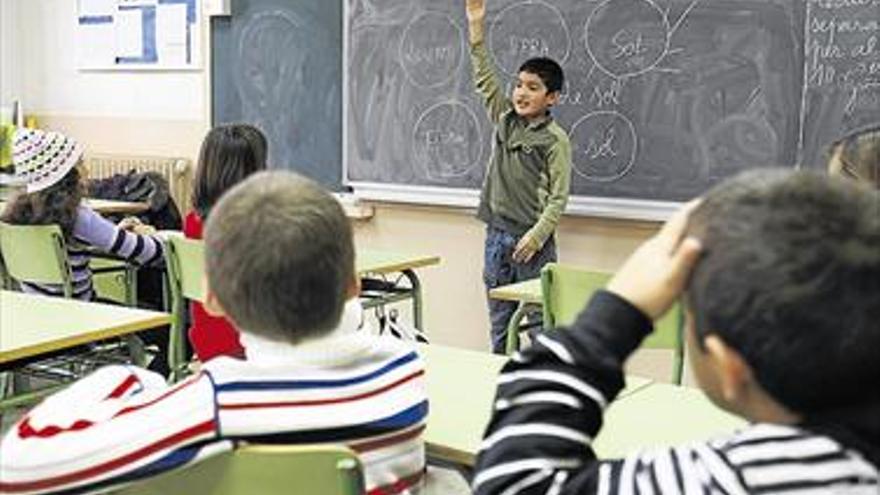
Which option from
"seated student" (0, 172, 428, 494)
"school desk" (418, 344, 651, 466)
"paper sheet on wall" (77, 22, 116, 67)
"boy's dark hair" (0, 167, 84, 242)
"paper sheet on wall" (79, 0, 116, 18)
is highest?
"paper sheet on wall" (79, 0, 116, 18)

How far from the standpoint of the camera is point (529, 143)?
4207 millimetres

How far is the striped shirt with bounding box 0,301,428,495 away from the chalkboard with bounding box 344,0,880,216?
9.21 feet

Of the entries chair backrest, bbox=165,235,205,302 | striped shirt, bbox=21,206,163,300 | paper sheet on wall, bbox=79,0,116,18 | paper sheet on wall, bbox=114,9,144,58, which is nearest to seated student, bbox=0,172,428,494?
chair backrest, bbox=165,235,205,302

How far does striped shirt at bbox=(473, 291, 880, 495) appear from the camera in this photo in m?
0.92

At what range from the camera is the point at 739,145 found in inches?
156

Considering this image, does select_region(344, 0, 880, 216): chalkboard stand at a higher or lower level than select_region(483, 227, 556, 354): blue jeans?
higher

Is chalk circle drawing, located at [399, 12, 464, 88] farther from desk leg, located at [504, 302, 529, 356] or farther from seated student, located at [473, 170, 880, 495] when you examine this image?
seated student, located at [473, 170, 880, 495]

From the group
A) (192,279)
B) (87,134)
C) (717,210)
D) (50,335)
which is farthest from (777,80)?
(87,134)

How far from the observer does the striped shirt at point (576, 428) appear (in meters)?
0.92

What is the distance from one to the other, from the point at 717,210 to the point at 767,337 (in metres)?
0.12

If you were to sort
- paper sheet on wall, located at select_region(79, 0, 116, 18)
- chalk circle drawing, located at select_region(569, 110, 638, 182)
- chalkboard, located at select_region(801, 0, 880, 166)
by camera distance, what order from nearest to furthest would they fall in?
chalkboard, located at select_region(801, 0, 880, 166) < chalk circle drawing, located at select_region(569, 110, 638, 182) < paper sheet on wall, located at select_region(79, 0, 116, 18)

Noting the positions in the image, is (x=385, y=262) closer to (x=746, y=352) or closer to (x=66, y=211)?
(x=66, y=211)

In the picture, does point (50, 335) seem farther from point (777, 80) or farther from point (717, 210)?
point (777, 80)

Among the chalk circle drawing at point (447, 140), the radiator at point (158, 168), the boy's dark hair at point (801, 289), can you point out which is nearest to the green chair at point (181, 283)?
the chalk circle drawing at point (447, 140)
